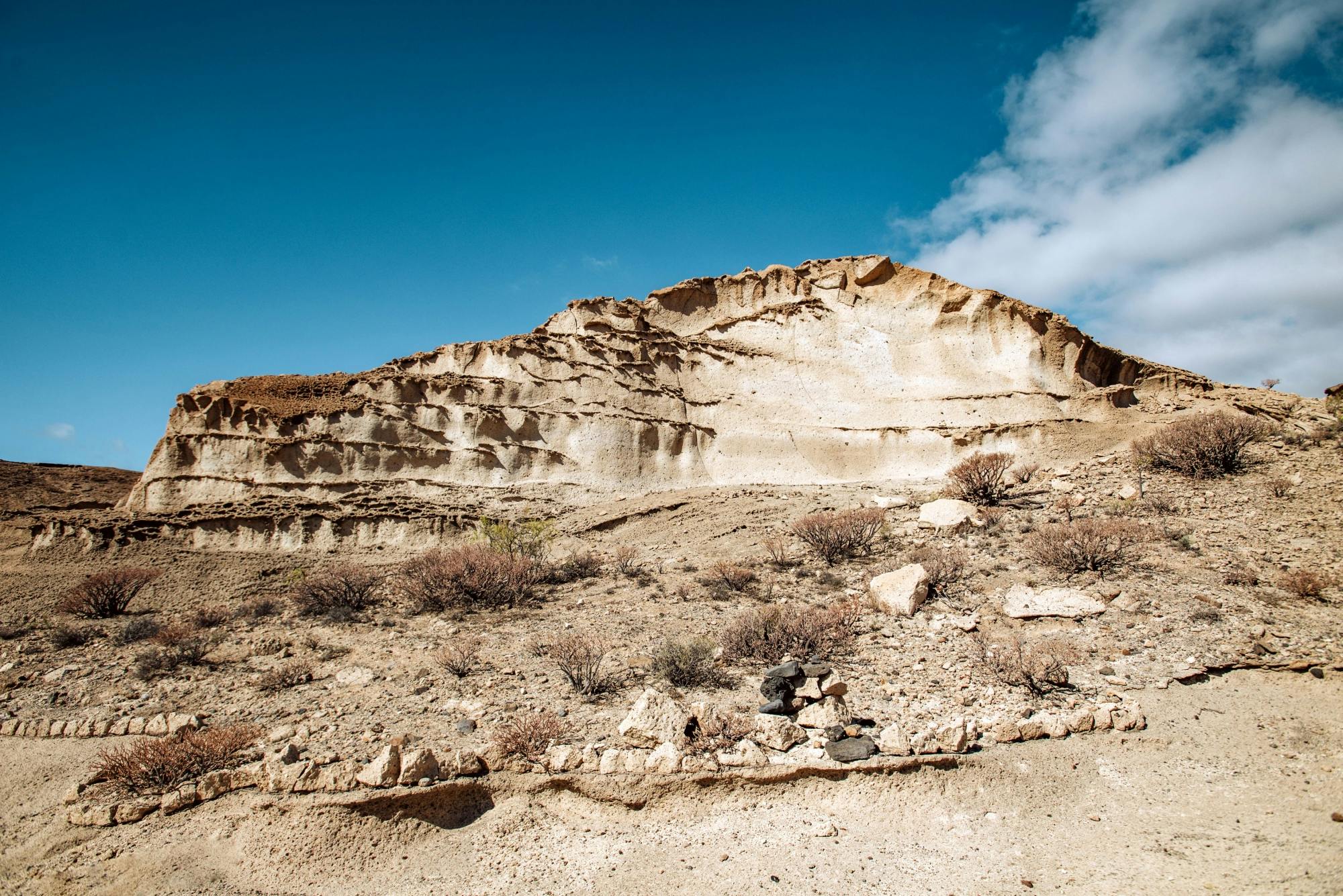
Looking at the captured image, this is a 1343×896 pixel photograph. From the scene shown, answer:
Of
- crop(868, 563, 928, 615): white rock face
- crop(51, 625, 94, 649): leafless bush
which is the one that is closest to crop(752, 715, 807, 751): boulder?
crop(868, 563, 928, 615): white rock face

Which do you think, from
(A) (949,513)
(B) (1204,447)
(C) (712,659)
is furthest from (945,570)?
(B) (1204,447)

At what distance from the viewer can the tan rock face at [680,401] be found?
19.0 m

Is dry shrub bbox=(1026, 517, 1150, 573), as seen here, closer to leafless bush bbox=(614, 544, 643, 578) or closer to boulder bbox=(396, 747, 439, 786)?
leafless bush bbox=(614, 544, 643, 578)

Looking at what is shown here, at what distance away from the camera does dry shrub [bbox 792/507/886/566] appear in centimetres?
1222

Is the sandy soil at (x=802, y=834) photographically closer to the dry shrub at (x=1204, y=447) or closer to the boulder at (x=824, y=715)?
the boulder at (x=824, y=715)

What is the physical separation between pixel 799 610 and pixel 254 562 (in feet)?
48.8

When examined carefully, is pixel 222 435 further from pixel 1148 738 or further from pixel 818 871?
pixel 1148 738

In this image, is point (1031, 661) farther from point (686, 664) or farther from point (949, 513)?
point (949, 513)

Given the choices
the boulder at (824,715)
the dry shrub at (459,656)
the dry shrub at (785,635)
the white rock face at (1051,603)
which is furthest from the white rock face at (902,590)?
the dry shrub at (459,656)

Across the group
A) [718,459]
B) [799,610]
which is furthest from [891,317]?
[799,610]

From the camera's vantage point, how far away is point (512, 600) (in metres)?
10.9

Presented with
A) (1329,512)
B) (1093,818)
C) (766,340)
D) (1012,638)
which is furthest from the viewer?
(766,340)

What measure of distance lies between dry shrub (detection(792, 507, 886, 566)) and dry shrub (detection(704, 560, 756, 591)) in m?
1.64

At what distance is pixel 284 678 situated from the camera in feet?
24.9
